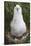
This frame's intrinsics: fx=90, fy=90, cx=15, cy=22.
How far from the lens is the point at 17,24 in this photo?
4.32 ft

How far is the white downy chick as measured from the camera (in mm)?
1302

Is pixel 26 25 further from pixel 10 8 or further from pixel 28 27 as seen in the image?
pixel 10 8

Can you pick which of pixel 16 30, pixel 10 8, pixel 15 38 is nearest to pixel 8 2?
pixel 10 8

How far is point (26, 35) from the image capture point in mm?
1348

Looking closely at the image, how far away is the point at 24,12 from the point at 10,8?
0.72ft

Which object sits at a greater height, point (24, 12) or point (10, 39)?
point (24, 12)

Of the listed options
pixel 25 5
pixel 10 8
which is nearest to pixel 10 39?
pixel 10 8

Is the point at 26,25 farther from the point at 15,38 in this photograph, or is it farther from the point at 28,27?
the point at 15,38

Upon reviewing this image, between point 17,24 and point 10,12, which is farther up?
point 10,12

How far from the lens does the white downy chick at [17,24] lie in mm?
1302

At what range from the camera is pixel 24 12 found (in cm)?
135

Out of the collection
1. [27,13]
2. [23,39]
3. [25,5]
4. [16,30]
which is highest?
[25,5]

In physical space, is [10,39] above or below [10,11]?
below

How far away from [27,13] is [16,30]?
307 mm
